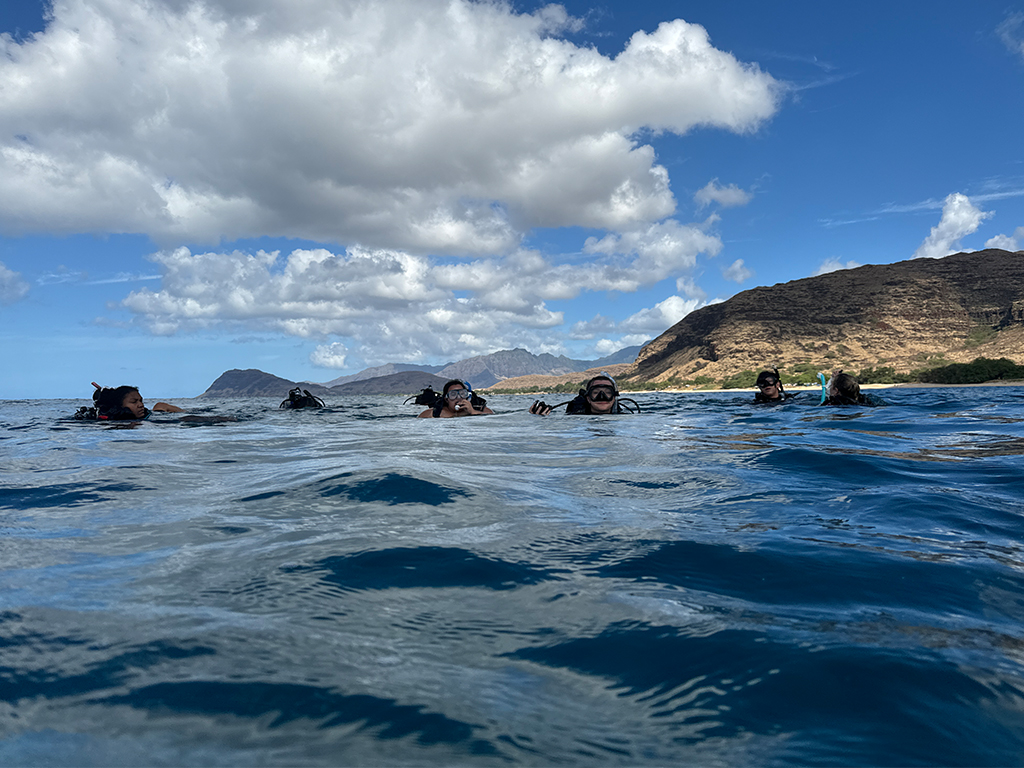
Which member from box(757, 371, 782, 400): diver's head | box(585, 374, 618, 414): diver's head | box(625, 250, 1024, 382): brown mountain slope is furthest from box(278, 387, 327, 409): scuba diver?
box(625, 250, 1024, 382): brown mountain slope

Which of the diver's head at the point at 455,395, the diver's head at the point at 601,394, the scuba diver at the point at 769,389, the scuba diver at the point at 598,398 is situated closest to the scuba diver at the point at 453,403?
the diver's head at the point at 455,395

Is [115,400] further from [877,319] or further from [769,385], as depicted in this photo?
[877,319]

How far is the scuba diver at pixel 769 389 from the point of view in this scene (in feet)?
60.1

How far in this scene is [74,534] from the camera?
4.05 meters

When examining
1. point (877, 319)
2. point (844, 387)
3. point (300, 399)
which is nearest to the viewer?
point (844, 387)

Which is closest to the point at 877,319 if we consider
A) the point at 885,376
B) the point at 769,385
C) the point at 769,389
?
the point at 885,376

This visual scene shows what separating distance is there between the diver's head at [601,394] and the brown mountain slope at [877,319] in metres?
88.2

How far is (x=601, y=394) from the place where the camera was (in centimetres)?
1608

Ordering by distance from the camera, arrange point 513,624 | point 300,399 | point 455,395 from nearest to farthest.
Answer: point 513,624
point 455,395
point 300,399

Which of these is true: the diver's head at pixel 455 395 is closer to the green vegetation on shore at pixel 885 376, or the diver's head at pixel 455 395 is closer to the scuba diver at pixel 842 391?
the green vegetation on shore at pixel 885 376

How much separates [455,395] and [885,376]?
74.4 metres

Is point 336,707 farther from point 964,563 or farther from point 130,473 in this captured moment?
point 130,473

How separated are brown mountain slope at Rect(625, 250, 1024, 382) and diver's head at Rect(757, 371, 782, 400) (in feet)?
273

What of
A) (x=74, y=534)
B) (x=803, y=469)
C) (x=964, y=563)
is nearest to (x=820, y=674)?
(x=964, y=563)
